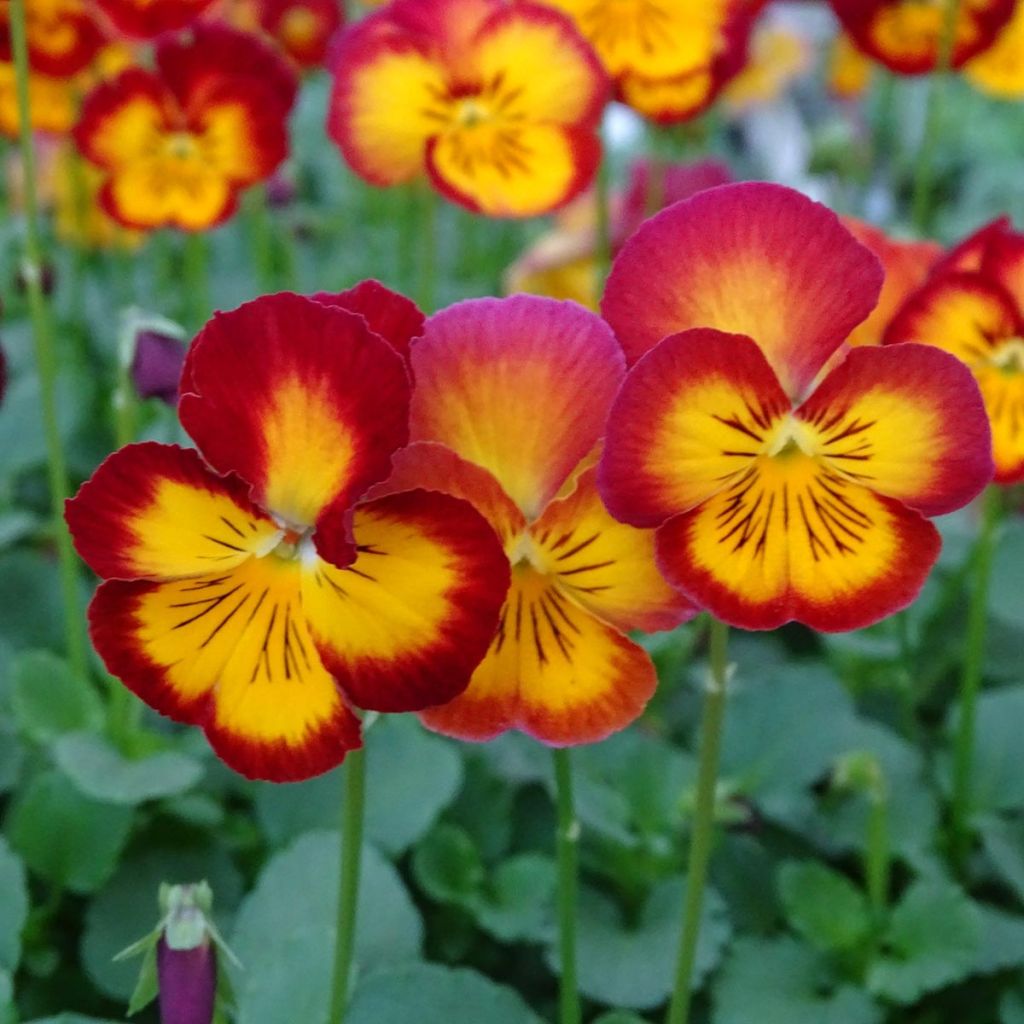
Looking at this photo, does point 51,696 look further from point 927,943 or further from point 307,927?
point 927,943

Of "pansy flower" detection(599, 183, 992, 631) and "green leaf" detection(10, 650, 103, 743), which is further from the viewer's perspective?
"green leaf" detection(10, 650, 103, 743)

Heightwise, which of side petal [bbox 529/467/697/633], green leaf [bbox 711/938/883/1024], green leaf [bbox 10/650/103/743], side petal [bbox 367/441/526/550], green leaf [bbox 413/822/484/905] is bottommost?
green leaf [bbox 711/938/883/1024]

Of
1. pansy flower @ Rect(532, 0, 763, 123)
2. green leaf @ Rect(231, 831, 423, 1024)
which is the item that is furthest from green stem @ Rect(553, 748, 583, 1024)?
pansy flower @ Rect(532, 0, 763, 123)

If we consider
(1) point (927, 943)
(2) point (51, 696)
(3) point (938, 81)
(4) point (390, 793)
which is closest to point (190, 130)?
(2) point (51, 696)

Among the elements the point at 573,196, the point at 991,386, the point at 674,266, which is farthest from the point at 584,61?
the point at 674,266

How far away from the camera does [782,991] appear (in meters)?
1.05

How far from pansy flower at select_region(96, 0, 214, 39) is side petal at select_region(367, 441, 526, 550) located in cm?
68

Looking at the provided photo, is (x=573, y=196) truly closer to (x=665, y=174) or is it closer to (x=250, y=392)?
(x=250, y=392)

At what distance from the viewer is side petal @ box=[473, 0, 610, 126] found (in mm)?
1054

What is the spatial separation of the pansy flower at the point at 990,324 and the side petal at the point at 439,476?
0.35 metres

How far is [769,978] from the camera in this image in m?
1.06

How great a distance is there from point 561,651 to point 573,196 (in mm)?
552

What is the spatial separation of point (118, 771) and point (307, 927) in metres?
0.23

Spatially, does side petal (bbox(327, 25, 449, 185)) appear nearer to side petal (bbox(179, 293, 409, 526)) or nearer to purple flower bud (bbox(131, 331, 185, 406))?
purple flower bud (bbox(131, 331, 185, 406))
